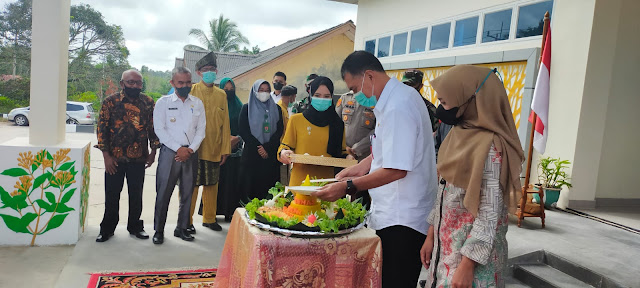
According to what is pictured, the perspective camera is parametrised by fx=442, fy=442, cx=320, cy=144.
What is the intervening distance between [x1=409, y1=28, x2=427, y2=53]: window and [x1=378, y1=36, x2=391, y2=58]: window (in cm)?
100

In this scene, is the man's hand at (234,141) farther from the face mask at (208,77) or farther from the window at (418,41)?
the window at (418,41)

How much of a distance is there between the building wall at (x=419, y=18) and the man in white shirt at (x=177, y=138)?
17.0 ft

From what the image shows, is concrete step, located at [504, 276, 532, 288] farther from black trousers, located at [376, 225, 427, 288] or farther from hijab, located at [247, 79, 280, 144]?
hijab, located at [247, 79, 280, 144]

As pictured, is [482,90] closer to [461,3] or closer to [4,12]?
[461,3]

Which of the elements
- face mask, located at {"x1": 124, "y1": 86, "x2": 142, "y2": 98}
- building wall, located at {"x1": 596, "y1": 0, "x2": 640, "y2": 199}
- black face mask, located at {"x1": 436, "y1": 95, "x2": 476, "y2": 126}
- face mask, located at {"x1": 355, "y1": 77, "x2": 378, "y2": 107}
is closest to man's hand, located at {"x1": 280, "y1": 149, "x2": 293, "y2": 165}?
face mask, located at {"x1": 355, "y1": 77, "x2": 378, "y2": 107}

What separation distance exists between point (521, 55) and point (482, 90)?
5.59m

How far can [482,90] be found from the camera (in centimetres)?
189

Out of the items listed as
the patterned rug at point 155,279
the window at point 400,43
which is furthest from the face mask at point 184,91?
the window at point 400,43

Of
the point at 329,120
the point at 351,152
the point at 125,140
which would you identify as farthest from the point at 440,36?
the point at 125,140

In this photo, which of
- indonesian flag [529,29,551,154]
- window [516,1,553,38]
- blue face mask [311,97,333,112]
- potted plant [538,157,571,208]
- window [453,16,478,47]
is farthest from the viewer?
window [453,16,478,47]

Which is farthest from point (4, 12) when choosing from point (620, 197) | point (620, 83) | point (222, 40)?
point (222, 40)

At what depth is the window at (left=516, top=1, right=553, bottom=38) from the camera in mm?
6727

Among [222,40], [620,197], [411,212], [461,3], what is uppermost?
[222,40]

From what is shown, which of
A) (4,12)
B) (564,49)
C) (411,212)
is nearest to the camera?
(411,212)
